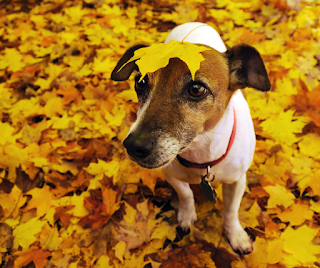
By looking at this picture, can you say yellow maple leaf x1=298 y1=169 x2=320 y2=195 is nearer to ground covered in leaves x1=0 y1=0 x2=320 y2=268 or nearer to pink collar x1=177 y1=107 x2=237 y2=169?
ground covered in leaves x1=0 y1=0 x2=320 y2=268

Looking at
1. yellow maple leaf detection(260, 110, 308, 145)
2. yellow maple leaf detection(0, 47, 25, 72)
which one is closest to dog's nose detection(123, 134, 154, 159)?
yellow maple leaf detection(260, 110, 308, 145)

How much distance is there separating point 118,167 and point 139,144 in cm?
143

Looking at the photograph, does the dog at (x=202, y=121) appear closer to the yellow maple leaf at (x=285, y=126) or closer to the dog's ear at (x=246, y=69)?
the dog's ear at (x=246, y=69)

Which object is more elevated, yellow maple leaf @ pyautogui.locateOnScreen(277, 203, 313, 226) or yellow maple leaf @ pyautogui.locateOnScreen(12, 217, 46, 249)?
yellow maple leaf @ pyautogui.locateOnScreen(277, 203, 313, 226)

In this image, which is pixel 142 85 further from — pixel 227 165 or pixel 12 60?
pixel 12 60

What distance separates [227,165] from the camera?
1.73 m

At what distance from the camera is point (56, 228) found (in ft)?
7.32

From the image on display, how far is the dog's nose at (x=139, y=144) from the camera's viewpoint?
Answer: 4.23 ft

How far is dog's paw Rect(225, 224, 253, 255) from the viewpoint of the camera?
205cm

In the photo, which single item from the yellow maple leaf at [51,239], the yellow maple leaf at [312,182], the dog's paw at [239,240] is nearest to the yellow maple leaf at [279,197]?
the yellow maple leaf at [312,182]

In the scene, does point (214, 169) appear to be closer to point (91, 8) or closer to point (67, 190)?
point (67, 190)

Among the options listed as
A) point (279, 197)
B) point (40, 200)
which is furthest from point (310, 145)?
point (40, 200)

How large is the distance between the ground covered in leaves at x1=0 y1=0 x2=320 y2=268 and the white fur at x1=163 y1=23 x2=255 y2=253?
122 millimetres

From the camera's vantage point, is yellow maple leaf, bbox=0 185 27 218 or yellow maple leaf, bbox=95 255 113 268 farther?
yellow maple leaf, bbox=0 185 27 218
